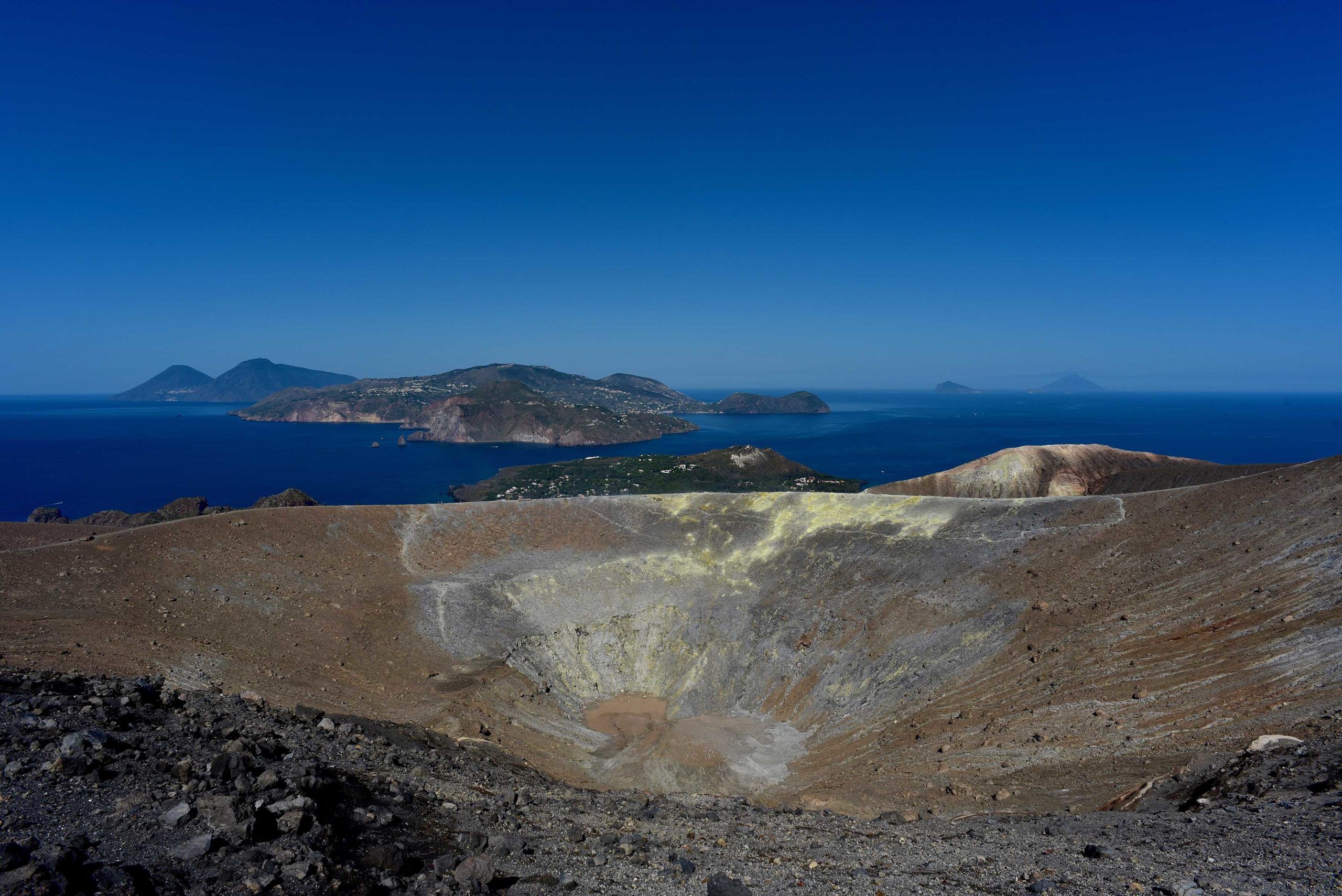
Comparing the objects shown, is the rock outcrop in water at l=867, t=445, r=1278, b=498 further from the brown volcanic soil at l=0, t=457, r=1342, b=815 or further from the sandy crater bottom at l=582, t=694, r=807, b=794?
the sandy crater bottom at l=582, t=694, r=807, b=794

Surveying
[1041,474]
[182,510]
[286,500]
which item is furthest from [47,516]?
[1041,474]

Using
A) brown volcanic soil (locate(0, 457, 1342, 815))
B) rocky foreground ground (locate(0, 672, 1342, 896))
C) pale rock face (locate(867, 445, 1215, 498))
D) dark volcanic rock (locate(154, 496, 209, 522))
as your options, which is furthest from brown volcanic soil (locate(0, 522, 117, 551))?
pale rock face (locate(867, 445, 1215, 498))

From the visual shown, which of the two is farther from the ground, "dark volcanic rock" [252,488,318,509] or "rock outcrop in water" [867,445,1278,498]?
"rock outcrop in water" [867,445,1278,498]

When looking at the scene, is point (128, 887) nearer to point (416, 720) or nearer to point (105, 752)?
point (105, 752)

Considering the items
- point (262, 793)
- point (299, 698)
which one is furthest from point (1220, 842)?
point (299, 698)

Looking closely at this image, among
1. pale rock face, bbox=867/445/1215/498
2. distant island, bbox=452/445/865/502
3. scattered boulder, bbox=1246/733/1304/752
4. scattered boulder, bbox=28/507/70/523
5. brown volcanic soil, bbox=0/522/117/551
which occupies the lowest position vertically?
scattered boulder, bbox=28/507/70/523

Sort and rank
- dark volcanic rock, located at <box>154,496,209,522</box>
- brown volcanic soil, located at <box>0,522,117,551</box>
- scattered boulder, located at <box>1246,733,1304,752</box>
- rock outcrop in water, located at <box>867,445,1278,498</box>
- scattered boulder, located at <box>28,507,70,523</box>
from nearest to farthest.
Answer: scattered boulder, located at <box>1246,733,1304,752</box> → brown volcanic soil, located at <box>0,522,117,551</box> → dark volcanic rock, located at <box>154,496,209,522</box> → rock outcrop in water, located at <box>867,445,1278,498</box> → scattered boulder, located at <box>28,507,70,523</box>

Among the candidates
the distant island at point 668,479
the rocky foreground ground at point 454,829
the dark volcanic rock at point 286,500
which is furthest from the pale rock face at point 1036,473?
the dark volcanic rock at point 286,500
